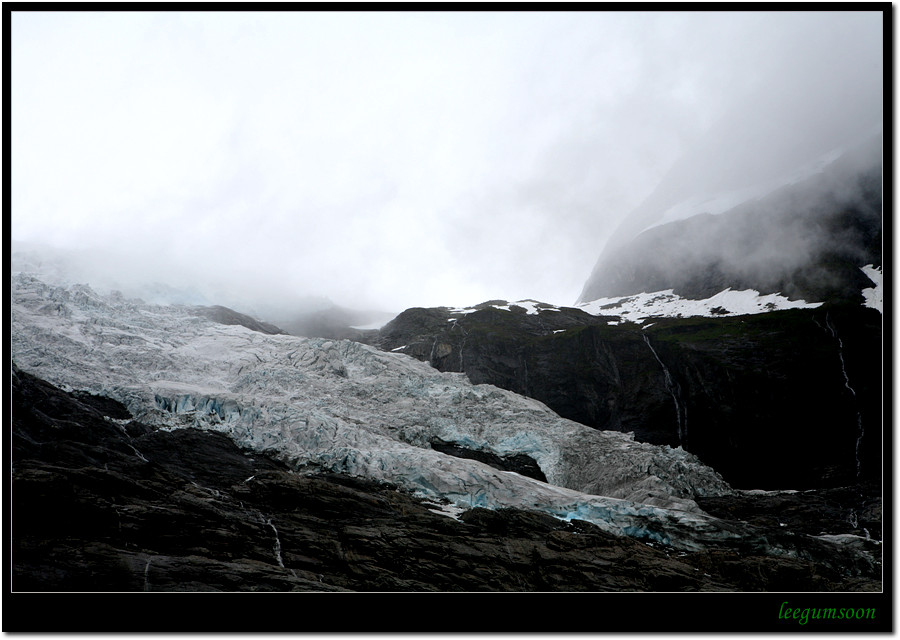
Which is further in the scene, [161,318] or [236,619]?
[161,318]

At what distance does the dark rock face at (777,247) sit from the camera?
1016 inches

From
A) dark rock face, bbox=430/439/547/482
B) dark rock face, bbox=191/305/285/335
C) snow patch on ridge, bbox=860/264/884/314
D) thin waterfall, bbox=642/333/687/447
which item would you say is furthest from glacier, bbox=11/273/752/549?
thin waterfall, bbox=642/333/687/447

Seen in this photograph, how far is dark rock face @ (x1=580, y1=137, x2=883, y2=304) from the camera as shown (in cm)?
2580

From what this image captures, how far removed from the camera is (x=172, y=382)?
90.3 ft

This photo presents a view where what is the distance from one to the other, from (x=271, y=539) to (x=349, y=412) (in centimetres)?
1667

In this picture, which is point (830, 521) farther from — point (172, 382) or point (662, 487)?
point (172, 382)

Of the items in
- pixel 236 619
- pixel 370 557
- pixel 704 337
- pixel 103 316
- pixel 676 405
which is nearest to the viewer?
pixel 236 619

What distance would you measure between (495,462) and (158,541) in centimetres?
1848

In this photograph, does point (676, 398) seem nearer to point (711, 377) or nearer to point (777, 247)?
point (711, 377)

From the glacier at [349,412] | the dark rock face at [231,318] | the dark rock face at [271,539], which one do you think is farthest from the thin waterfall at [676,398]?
the dark rock face at [231,318]

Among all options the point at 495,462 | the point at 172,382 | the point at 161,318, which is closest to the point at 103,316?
the point at 161,318

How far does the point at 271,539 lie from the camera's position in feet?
44.2

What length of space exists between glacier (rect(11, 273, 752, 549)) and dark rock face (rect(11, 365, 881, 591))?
5.96ft

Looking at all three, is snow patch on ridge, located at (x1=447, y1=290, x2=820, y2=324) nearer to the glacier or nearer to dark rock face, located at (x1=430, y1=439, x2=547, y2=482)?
the glacier
